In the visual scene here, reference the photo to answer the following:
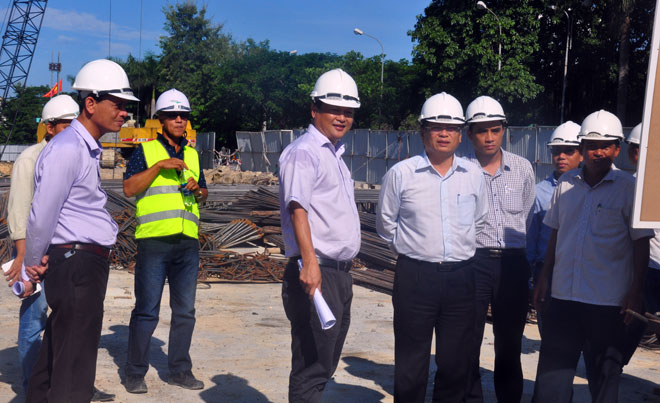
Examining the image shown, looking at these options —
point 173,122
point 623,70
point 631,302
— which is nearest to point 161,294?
point 173,122

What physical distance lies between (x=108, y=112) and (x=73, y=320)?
109 cm

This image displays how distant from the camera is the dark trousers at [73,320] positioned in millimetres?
3750

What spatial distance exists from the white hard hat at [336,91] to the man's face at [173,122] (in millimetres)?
1851

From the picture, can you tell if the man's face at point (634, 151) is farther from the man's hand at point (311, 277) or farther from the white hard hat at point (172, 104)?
the white hard hat at point (172, 104)

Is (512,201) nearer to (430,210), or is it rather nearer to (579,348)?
(430,210)

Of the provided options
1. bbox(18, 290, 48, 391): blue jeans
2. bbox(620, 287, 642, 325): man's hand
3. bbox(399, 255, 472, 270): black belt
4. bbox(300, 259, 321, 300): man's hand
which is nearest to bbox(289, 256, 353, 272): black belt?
bbox(300, 259, 321, 300): man's hand

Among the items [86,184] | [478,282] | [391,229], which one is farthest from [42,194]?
[478,282]

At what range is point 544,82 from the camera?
41.2m

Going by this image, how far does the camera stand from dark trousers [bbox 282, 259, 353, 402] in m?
3.91

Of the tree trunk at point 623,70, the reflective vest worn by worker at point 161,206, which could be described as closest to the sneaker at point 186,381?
the reflective vest worn by worker at point 161,206

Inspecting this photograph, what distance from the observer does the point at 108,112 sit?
4.01 meters

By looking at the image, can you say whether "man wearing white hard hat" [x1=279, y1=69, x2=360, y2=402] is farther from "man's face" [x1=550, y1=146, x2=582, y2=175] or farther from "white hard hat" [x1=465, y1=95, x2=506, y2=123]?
"man's face" [x1=550, y1=146, x2=582, y2=175]

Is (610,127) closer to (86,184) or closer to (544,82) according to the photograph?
(86,184)

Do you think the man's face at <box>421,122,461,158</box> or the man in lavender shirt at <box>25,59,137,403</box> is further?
the man's face at <box>421,122,461,158</box>
